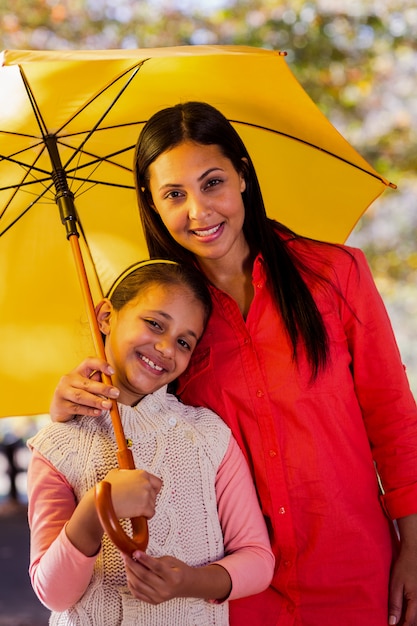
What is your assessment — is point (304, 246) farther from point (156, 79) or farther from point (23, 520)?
point (23, 520)

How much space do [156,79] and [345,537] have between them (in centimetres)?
118

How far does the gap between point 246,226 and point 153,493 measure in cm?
79

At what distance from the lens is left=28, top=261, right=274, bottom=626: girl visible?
1618 mm

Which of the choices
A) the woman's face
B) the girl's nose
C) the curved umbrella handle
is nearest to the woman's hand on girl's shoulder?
the girl's nose

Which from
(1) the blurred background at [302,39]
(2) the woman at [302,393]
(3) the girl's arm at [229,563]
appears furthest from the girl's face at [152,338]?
(1) the blurred background at [302,39]

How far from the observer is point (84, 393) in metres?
1.78

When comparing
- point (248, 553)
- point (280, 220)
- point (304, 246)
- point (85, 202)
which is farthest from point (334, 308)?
point (85, 202)

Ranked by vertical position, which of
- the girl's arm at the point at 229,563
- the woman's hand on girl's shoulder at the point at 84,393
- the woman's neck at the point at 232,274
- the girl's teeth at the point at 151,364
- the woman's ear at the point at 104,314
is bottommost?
the girl's arm at the point at 229,563

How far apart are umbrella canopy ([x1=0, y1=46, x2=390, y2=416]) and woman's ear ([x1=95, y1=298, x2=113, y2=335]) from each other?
29cm

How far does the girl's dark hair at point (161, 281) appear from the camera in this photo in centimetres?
198

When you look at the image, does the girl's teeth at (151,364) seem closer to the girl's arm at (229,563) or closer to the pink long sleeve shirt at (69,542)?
the pink long sleeve shirt at (69,542)

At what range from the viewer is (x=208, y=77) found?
7.14ft

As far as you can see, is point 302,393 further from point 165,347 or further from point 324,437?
A: point 165,347

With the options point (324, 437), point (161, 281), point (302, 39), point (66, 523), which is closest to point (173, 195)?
point (161, 281)
